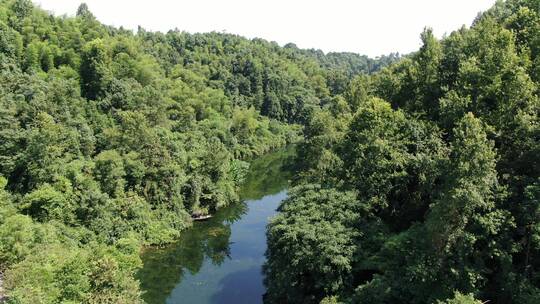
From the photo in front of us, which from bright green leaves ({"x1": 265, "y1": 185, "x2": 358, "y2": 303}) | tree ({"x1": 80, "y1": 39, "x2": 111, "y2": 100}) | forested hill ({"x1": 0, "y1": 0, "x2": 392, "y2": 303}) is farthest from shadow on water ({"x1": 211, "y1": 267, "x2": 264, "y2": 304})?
tree ({"x1": 80, "y1": 39, "x2": 111, "y2": 100})

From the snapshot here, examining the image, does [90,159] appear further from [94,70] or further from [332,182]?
[94,70]

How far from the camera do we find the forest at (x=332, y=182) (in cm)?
2648

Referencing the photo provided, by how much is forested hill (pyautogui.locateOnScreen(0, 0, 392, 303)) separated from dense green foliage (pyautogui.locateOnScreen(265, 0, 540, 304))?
1266cm

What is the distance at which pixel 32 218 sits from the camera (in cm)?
4000

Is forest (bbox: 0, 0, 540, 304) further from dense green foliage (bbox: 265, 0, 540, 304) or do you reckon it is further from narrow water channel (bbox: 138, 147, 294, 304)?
narrow water channel (bbox: 138, 147, 294, 304)

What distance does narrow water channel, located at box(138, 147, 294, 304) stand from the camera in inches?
1554

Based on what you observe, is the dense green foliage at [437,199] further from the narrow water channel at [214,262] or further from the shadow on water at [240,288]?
the narrow water channel at [214,262]

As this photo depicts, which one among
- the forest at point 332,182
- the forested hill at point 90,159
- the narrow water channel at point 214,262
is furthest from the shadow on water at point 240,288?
the forested hill at point 90,159

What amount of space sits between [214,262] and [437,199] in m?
25.4

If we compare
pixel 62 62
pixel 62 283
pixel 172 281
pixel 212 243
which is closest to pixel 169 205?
pixel 212 243

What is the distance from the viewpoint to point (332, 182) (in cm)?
3903

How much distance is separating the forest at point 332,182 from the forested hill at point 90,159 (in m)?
0.18

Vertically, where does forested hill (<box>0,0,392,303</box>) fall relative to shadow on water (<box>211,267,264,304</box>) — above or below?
above

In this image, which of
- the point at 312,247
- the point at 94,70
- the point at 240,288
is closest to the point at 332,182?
the point at 312,247
